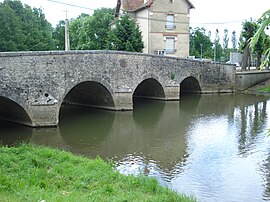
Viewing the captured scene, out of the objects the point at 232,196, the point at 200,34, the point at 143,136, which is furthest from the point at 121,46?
the point at 200,34

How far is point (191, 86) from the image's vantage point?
97.6 feet

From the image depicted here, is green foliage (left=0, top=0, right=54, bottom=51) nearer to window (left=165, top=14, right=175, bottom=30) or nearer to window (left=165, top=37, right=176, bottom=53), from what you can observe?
window (left=165, top=37, right=176, bottom=53)

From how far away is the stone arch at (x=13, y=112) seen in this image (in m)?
15.5

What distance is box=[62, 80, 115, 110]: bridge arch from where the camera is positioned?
1980cm

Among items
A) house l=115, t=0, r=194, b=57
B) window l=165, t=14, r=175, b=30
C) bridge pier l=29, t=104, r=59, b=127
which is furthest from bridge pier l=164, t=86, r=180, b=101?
bridge pier l=29, t=104, r=59, b=127

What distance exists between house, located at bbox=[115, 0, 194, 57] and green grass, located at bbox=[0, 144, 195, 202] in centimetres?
2357

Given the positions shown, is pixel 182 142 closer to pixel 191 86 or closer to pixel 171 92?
pixel 171 92

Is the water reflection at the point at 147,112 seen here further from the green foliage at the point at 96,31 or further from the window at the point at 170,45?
the green foliage at the point at 96,31

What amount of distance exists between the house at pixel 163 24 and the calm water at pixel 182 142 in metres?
10.3

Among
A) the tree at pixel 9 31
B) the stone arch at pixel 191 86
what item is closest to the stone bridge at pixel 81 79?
the stone arch at pixel 191 86

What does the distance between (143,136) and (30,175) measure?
7682mm

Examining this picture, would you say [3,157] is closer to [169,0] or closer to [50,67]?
[50,67]

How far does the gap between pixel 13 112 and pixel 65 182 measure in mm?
10142

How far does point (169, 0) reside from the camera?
32.4m
